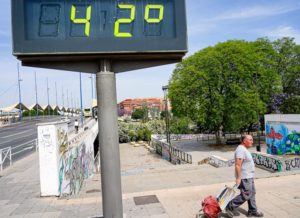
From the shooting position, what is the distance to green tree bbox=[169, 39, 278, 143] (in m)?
31.5

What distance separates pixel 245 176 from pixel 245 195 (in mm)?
360

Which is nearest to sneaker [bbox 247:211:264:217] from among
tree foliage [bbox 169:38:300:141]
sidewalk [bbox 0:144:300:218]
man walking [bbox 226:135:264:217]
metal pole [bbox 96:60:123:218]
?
man walking [bbox 226:135:264:217]

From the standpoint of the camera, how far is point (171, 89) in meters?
34.6

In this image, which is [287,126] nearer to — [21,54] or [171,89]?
[21,54]

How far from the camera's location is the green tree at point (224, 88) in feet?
103

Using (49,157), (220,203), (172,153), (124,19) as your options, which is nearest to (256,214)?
(220,203)

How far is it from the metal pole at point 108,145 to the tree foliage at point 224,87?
28.0m

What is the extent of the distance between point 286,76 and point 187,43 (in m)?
38.9

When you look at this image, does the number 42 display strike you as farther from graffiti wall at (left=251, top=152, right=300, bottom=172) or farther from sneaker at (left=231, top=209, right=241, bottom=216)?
graffiti wall at (left=251, top=152, right=300, bottom=172)

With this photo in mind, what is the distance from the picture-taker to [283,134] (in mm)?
17281

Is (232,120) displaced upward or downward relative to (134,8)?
downward

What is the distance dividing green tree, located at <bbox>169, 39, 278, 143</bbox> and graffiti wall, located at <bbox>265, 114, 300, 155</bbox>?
41.6 feet

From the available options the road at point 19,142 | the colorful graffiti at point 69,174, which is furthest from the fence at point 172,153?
the colorful graffiti at point 69,174

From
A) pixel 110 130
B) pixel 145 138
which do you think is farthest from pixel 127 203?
pixel 145 138
